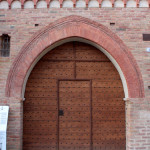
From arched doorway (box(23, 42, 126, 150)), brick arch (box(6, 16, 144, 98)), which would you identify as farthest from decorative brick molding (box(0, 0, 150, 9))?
arched doorway (box(23, 42, 126, 150))

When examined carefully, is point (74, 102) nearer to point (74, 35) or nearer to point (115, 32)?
point (74, 35)

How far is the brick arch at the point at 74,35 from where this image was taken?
235 inches

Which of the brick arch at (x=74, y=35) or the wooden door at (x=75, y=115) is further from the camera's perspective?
the wooden door at (x=75, y=115)

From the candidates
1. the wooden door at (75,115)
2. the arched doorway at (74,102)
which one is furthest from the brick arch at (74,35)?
the wooden door at (75,115)

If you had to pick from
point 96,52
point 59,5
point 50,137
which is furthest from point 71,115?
point 59,5

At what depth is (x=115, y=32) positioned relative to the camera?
6117 mm

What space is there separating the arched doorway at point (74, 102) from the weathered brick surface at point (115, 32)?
0.54 m

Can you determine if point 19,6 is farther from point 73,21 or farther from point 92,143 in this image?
point 92,143

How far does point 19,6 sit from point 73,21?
160 cm

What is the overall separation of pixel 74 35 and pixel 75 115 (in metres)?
2.34

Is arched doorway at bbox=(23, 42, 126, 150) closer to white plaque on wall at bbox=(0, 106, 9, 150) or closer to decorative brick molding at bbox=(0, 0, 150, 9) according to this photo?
white plaque on wall at bbox=(0, 106, 9, 150)

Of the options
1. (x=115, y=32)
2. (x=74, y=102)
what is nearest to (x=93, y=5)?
(x=115, y=32)

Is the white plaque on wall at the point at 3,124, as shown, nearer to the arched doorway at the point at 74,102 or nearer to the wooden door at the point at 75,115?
the arched doorway at the point at 74,102

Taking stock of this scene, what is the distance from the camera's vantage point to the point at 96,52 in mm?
6660
